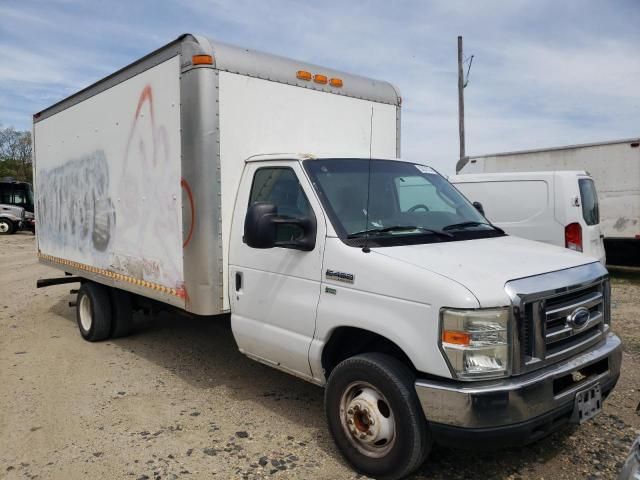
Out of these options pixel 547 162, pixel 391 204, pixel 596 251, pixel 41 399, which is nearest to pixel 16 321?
pixel 41 399

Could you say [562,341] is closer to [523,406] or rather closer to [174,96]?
[523,406]

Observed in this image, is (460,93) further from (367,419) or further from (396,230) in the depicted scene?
(367,419)

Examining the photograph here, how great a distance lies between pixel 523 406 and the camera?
3.03 meters

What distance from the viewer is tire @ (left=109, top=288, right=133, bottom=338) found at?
687 cm

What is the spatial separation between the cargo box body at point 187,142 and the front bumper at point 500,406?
2.16 meters

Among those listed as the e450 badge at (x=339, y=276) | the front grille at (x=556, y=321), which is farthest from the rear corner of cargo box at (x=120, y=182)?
the front grille at (x=556, y=321)

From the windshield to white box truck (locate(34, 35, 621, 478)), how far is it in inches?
0.6

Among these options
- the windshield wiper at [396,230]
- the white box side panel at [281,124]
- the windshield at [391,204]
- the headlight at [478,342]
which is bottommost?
the headlight at [478,342]

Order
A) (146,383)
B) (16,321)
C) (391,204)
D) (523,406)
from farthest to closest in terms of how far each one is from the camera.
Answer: (16,321)
(146,383)
(391,204)
(523,406)

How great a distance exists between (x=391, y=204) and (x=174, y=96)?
2.14 meters

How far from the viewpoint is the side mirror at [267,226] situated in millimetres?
3730

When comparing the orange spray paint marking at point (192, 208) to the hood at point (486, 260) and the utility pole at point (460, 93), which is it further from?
the utility pole at point (460, 93)

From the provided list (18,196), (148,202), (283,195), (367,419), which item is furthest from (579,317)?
(18,196)

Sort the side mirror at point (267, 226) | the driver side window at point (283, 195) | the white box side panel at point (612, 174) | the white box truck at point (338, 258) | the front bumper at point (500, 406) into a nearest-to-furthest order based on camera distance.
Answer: the front bumper at point (500, 406), the white box truck at point (338, 258), the side mirror at point (267, 226), the driver side window at point (283, 195), the white box side panel at point (612, 174)
